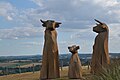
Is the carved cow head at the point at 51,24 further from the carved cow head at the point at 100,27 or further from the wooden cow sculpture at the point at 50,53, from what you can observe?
the carved cow head at the point at 100,27

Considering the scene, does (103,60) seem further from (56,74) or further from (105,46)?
(56,74)

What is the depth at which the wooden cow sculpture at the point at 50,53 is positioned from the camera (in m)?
24.2

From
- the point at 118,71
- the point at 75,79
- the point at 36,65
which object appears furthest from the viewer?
the point at 36,65

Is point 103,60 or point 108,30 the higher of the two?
point 108,30

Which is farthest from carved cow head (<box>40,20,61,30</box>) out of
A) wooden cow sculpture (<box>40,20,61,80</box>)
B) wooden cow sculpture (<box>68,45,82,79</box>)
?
wooden cow sculpture (<box>68,45,82,79</box>)

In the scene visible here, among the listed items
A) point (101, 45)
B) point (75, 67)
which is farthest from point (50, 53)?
point (101, 45)

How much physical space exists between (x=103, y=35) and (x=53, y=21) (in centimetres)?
375

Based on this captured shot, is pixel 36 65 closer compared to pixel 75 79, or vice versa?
pixel 75 79

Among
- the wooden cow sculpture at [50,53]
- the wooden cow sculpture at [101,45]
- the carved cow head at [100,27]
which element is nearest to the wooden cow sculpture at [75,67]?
the wooden cow sculpture at [101,45]

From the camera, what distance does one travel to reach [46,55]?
2442cm

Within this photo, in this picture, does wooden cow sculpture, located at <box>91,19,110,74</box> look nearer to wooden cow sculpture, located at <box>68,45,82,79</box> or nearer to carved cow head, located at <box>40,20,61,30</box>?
wooden cow sculpture, located at <box>68,45,82,79</box>

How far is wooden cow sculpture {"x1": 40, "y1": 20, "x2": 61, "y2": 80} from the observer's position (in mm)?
24156

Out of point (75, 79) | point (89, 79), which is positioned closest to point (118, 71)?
point (89, 79)

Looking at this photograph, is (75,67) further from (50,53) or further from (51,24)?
(51,24)
